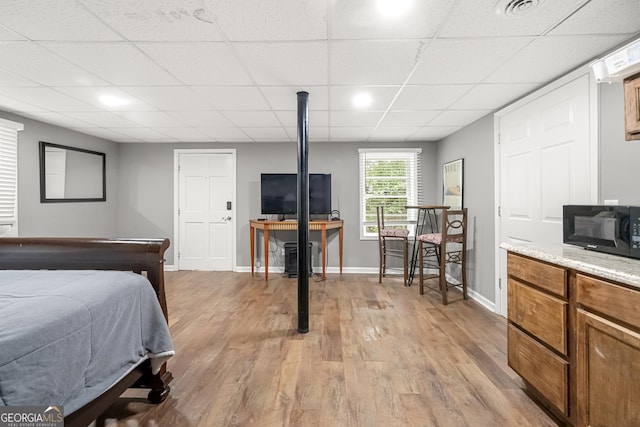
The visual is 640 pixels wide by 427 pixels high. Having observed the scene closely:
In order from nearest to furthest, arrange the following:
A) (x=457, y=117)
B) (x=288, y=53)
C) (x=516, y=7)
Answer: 1. (x=516, y=7)
2. (x=288, y=53)
3. (x=457, y=117)

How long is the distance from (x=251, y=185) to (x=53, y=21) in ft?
11.2

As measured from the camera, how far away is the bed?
0.98 metres

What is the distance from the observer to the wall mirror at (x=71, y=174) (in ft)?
12.2

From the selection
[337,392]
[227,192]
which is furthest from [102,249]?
[227,192]

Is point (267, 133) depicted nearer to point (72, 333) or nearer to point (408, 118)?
point (408, 118)

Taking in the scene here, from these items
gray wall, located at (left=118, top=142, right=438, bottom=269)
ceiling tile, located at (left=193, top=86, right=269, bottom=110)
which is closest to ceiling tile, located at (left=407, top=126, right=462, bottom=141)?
gray wall, located at (left=118, top=142, right=438, bottom=269)

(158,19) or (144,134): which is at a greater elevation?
(144,134)

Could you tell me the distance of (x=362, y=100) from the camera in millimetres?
2898

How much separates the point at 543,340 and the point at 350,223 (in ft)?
11.4

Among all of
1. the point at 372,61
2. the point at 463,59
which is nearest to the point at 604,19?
the point at 463,59

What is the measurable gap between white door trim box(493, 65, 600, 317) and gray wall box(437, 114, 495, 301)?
0.08 meters

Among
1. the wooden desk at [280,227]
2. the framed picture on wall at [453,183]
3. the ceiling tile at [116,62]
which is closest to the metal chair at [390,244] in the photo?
the wooden desk at [280,227]

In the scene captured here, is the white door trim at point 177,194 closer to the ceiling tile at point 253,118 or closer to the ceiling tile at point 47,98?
the ceiling tile at point 253,118

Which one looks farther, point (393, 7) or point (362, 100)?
point (362, 100)
